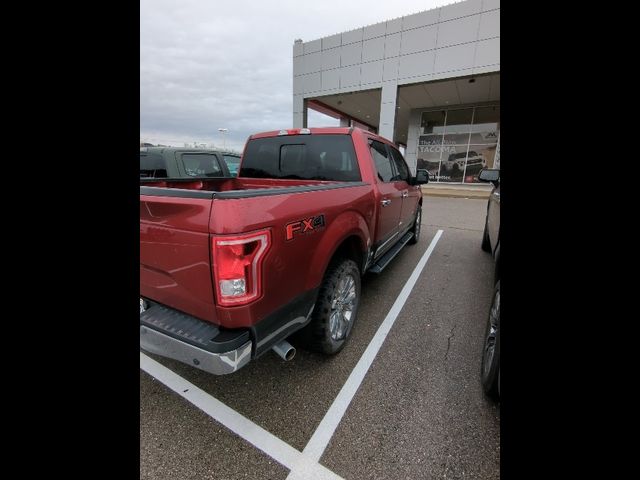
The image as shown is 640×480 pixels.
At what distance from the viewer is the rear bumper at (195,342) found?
1.62 m

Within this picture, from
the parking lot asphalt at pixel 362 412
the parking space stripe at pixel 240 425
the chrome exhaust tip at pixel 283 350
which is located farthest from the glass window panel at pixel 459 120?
the parking space stripe at pixel 240 425

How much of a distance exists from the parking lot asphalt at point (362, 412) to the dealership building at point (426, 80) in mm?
14964

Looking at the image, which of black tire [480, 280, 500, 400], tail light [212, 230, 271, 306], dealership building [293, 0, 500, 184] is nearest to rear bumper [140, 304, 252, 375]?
tail light [212, 230, 271, 306]

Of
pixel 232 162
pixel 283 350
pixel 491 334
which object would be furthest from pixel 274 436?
pixel 232 162

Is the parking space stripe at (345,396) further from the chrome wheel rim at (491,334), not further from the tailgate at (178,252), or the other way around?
the tailgate at (178,252)

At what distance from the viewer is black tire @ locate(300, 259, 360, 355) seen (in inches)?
93.9

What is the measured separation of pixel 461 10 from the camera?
13.7 m

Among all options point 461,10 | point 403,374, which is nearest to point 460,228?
point 403,374

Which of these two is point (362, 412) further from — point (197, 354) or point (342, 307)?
point (197, 354)

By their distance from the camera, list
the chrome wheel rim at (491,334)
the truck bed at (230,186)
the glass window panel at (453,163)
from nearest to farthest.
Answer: the truck bed at (230,186) < the chrome wheel rim at (491,334) < the glass window panel at (453,163)

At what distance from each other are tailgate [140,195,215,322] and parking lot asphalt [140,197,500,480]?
82cm
